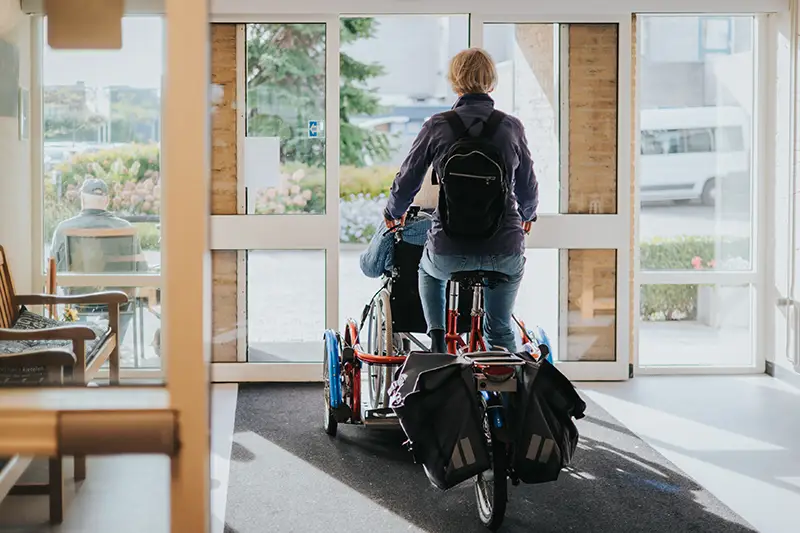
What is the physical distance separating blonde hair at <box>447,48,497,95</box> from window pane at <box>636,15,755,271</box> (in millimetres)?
2816

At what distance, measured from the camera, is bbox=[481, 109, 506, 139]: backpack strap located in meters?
3.48

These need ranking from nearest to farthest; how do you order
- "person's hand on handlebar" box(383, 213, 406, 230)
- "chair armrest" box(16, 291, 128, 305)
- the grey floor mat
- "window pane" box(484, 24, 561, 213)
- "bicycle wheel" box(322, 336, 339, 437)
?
"chair armrest" box(16, 291, 128, 305) < the grey floor mat < "person's hand on handlebar" box(383, 213, 406, 230) < "bicycle wheel" box(322, 336, 339, 437) < "window pane" box(484, 24, 561, 213)

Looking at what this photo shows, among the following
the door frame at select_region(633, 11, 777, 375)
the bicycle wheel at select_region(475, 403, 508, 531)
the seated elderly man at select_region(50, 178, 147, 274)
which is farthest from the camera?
the door frame at select_region(633, 11, 777, 375)

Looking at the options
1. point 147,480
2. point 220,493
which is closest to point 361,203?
point 220,493

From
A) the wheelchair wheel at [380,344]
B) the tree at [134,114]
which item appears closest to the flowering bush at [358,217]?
the wheelchair wheel at [380,344]

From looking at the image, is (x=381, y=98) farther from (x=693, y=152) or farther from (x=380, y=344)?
(x=380, y=344)

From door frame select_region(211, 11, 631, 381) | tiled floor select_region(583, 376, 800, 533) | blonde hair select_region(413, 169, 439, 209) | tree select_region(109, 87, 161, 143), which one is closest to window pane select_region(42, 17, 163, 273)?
tree select_region(109, 87, 161, 143)

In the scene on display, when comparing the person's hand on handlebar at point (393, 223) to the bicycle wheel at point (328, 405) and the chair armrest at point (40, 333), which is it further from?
the chair armrest at point (40, 333)

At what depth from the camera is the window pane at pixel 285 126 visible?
5.75m

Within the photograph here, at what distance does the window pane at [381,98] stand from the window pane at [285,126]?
3769 mm

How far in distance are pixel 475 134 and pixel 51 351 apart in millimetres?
2359

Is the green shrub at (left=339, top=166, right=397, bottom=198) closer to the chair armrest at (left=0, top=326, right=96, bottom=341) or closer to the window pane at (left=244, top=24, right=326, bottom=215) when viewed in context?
the window pane at (left=244, top=24, right=326, bottom=215)

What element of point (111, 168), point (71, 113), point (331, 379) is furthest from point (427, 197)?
point (111, 168)

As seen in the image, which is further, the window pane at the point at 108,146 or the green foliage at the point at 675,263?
the green foliage at the point at 675,263
